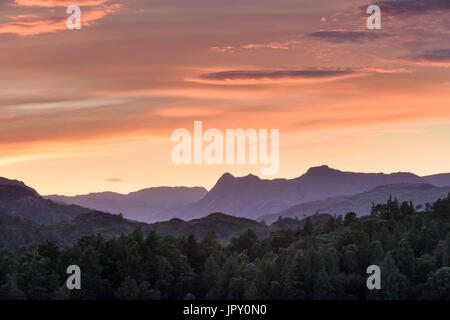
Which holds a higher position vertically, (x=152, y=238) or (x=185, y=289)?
(x=152, y=238)

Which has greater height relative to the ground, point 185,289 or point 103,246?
point 103,246

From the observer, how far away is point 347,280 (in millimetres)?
184250

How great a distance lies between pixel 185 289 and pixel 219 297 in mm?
11278
